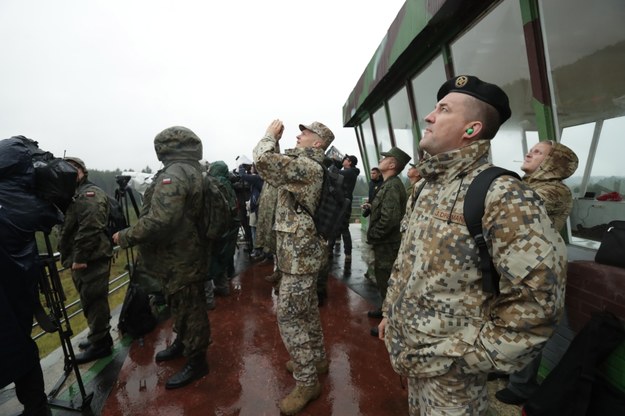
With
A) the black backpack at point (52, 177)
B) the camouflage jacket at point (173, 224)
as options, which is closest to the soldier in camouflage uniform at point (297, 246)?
the camouflage jacket at point (173, 224)

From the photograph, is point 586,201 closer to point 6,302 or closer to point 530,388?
point 530,388

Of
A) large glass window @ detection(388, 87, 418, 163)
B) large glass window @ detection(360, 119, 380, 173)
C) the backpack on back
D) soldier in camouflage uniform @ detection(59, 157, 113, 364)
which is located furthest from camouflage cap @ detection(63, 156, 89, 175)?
large glass window @ detection(360, 119, 380, 173)

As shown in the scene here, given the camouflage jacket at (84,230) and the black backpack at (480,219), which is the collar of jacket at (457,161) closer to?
the black backpack at (480,219)

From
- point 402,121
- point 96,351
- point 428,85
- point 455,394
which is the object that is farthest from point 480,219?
point 402,121

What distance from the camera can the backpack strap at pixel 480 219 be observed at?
49.6 inches

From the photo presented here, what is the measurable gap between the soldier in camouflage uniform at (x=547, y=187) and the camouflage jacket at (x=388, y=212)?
1.47m

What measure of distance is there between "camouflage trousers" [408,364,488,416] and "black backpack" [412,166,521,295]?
0.42 metres

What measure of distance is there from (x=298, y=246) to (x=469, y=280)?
1447 mm

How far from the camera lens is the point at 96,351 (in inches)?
130

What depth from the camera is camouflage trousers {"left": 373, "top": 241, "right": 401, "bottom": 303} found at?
3.92 m

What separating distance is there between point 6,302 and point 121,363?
1.51 metres

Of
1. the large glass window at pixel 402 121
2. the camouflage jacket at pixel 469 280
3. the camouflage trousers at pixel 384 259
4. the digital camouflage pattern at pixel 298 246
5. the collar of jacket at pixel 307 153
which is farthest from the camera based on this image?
the large glass window at pixel 402 121

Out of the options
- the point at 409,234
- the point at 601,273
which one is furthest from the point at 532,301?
the point at 601,273

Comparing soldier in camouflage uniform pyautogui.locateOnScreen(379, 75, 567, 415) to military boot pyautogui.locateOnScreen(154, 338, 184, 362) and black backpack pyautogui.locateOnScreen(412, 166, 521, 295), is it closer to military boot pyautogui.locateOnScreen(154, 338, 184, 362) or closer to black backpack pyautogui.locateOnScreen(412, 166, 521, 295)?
black backpack pyautogui.locateOnScreen(412, 166, 521, 295)
